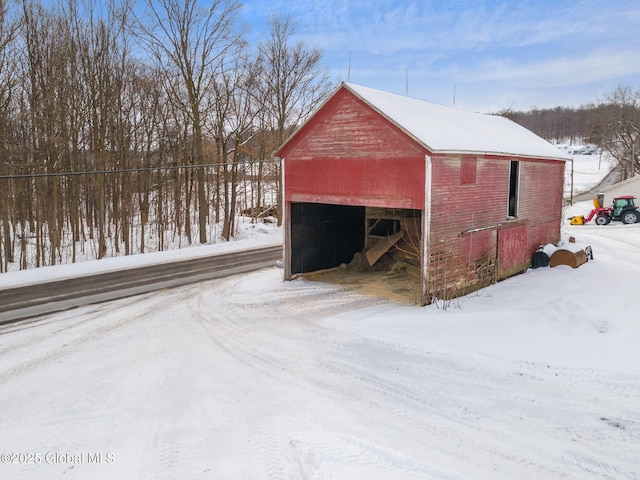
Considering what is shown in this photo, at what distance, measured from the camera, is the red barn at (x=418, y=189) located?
33.7 feet

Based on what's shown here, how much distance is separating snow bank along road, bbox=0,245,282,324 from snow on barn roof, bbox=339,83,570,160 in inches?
291

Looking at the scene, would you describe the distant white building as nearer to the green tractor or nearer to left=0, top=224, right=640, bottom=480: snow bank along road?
the green tractor

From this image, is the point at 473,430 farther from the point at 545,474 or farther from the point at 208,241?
the point at 208,241

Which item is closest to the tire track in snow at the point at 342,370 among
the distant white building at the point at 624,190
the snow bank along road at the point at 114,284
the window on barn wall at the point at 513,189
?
the snow bank along road at the point at 114,284

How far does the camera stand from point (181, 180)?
25.6m

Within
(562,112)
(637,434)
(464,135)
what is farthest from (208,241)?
(562,112)

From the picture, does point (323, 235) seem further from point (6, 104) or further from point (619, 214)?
point (619, 214)

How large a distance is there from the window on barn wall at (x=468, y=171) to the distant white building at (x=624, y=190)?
99.3ft

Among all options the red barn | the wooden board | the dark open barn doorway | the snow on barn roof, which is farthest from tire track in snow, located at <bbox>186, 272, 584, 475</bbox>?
the snow on barn roof

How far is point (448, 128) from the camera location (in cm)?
1195

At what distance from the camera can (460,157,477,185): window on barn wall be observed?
11.0 meters

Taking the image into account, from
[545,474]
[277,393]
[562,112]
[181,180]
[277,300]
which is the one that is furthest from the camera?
[562,112]

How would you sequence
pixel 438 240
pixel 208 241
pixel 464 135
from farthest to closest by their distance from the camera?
pixel 208 241
pixel 464 135
pixel 438 240

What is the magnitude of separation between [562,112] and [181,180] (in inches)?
6212
